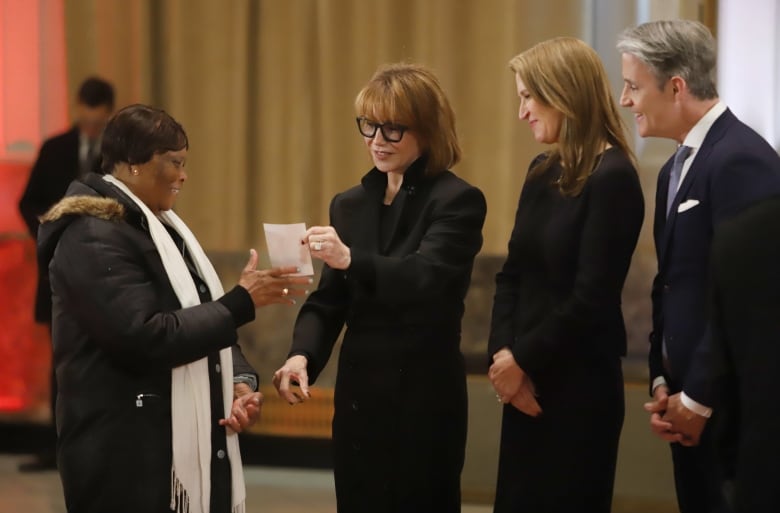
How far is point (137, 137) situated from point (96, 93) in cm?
327

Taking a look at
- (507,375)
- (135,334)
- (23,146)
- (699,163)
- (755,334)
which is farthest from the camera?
(23,146)

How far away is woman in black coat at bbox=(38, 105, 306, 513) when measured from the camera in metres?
2.81

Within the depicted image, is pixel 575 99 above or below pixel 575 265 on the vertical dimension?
above

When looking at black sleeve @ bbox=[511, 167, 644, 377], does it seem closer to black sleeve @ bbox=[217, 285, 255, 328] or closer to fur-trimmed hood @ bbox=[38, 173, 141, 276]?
black sleeve @ bbox=[217, 285, 255, 328]

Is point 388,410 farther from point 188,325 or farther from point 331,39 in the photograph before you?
point 331,39

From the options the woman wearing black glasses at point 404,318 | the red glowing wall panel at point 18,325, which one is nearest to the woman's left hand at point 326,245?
the woman wearing black glasses at point 404,318

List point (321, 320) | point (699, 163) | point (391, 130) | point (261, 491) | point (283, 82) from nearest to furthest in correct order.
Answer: point (699, 163), point (391, 130), point (321, 320), point (261, 491), point (283, 82)

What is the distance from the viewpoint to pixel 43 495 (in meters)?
5.59

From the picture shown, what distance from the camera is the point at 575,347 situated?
116 inches

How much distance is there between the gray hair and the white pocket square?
28 centimetres

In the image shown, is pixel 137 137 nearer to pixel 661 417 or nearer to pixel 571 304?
pixel 571 304

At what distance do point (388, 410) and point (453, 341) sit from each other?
0.27m

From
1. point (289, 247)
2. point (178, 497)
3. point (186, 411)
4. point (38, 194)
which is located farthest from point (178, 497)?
point (38, 194)

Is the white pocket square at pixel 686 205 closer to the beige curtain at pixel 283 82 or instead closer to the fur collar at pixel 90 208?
the fur collar at pixel 90 208
